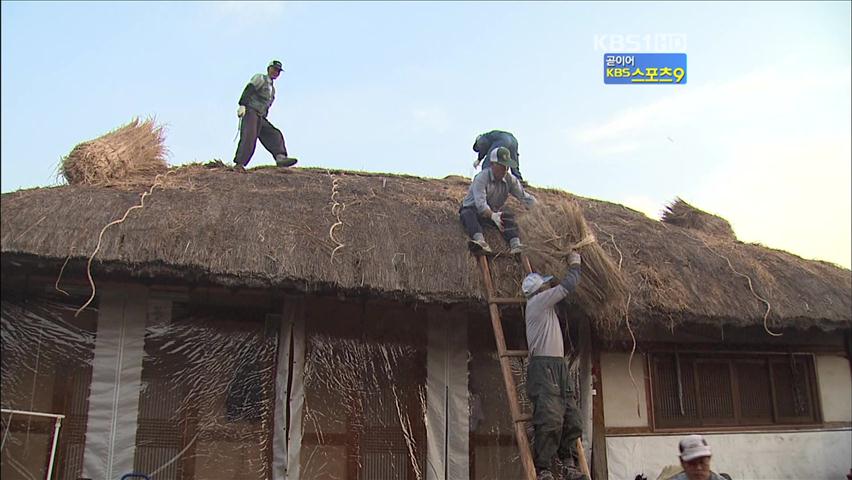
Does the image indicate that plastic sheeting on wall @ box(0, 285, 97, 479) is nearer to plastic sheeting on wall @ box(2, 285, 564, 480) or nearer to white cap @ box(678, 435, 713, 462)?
plastic sheeting on wall @ box(2, 285, 564, 480)

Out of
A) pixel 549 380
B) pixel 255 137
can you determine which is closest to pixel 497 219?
pixel 549 380

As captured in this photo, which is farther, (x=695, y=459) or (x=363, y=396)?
(x=363, y=396)

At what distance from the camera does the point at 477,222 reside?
5930mm

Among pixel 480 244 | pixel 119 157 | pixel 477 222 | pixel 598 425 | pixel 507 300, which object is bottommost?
pixel 598 425

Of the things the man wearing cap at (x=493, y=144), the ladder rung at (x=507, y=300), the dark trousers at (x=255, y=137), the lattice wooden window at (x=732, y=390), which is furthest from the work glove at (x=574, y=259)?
the dark trousers at (x=255, y=137)

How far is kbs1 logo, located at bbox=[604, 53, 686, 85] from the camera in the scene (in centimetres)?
802

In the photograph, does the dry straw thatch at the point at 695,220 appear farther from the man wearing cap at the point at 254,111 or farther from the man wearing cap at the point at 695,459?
the man wearing cap at the point at 695,459

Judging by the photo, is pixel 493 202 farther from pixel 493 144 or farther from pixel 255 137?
pixel 255 137

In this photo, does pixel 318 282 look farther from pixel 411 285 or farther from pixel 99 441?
pixel 99 441

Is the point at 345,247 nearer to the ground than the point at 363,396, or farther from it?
farther from it

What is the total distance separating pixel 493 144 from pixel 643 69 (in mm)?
1936

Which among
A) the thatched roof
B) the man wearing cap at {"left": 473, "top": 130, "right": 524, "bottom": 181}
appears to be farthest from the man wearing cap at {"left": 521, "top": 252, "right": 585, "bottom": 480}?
the man wearing cap at {"left": 473, "top": 130, "right": 524, "bottom": 181}

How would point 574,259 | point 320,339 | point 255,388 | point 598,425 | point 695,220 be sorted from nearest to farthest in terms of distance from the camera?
1. point 574,259
2. point 255,388
3. point 320,339
4. point 598,425
5. point 695,220

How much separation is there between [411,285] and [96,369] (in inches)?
Answer: 90.2
